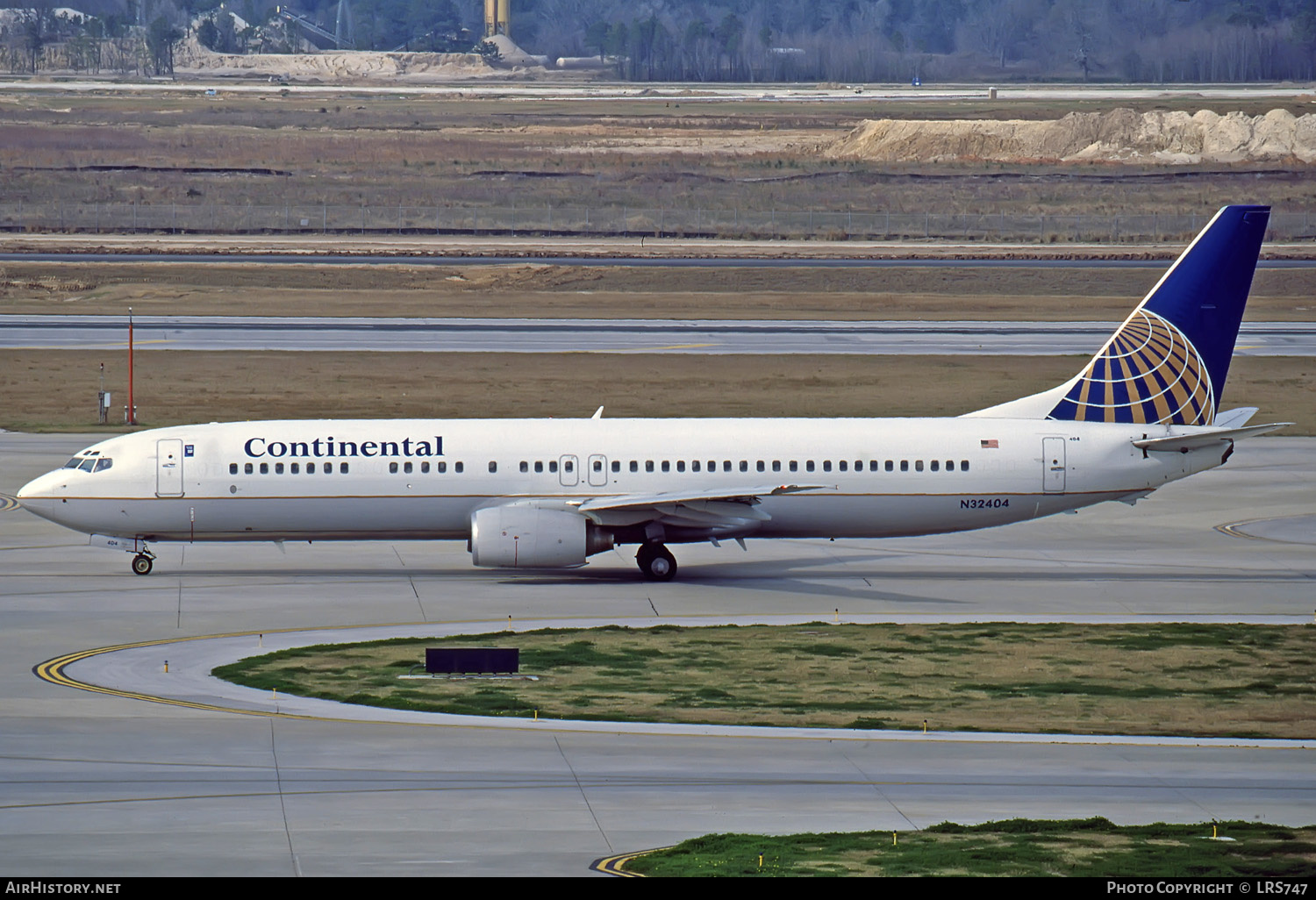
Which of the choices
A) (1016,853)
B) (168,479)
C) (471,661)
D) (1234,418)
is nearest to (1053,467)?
(1234,418)

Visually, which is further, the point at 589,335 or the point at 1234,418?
the point at 589,335

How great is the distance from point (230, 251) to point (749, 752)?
92.3 meters

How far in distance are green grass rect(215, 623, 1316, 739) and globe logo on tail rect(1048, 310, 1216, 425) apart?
27.3 feet

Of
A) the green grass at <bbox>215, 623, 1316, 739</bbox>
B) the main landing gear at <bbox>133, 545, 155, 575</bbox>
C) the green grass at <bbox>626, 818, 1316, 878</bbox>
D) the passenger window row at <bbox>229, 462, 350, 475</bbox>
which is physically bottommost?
the main landing gear at <bbox>133, 545, 155, 575</bbox>

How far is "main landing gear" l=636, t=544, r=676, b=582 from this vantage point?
140ft

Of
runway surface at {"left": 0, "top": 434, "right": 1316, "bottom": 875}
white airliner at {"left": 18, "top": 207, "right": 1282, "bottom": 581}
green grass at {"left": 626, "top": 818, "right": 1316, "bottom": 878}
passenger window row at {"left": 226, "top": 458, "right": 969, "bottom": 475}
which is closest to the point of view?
green grass at {"left": 626, "top": 818, "right": 1316, "bottom": 878}

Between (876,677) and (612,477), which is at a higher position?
(612,477)

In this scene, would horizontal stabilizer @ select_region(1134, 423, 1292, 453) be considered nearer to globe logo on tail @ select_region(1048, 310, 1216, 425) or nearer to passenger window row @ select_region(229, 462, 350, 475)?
globe logo on tail @ select_region(1048, 310, 1216, 425)

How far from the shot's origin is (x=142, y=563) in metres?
43.0

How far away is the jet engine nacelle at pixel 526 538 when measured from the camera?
1620 inches

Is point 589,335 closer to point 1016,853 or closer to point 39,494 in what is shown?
point 39,494

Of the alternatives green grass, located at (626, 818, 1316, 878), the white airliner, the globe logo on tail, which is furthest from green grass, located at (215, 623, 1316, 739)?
the globe logo on tail

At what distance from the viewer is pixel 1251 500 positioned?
2101 inches

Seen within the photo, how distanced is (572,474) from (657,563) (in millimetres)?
2975
